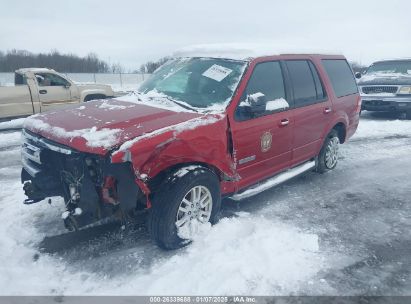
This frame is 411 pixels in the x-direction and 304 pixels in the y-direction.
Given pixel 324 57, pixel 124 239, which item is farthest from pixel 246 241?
pixel 324 57

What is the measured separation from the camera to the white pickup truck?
10.6 meters

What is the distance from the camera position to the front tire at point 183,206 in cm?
345

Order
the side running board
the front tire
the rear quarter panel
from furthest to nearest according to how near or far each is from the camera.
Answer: the rear quarter panel
the side running board
the front tire

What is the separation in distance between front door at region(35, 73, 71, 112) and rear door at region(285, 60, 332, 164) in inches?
329

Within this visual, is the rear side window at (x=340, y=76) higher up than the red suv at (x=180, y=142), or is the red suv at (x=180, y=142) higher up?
the rear side window at (x=340, y=76)

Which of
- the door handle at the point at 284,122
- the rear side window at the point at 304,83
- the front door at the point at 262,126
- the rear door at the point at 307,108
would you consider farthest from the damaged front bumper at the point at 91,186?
the rear side window at the point at 304,83

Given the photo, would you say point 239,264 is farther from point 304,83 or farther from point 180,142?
point 304,83

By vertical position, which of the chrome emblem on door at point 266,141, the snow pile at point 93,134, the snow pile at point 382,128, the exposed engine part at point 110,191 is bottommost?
the snow pile at point 382,128

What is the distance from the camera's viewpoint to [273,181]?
16.0 feet

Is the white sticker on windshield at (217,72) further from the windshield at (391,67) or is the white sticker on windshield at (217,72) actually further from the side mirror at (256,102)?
the windshield at (391,67)

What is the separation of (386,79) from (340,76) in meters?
6.63

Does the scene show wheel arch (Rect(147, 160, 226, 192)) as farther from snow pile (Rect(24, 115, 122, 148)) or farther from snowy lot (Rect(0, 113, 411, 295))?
snowy lot (Rect(0, 113, 411, 295))

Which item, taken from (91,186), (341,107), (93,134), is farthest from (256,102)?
(341,107)

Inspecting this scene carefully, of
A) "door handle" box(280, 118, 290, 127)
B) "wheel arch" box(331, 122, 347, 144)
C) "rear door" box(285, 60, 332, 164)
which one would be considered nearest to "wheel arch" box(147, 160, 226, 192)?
"door handle" box(280, 118, 290, 127)
